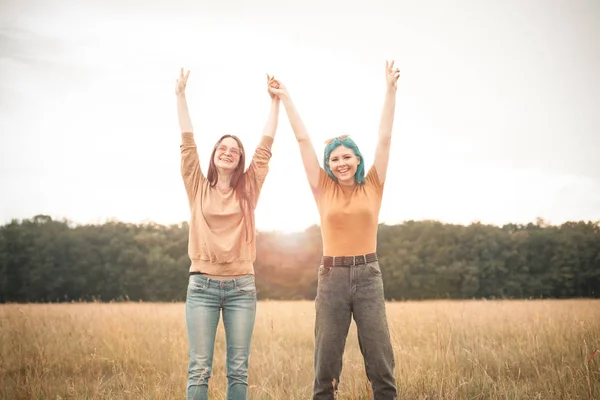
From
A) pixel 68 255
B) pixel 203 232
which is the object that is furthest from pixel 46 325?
pixel 68 255

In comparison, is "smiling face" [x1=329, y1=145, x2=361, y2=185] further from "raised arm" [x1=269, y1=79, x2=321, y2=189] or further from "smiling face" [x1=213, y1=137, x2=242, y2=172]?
"smiling face" [x1=213, y1=137, x2=242, y2=172]

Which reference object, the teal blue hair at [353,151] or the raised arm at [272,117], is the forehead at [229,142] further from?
the teal blue hair at [353,151]

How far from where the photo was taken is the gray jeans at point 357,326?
317cm

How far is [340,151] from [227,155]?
954mm

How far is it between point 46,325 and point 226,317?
719cm

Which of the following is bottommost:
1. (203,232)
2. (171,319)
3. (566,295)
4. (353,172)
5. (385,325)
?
(566,295)

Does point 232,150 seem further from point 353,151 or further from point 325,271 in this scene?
point 325,271

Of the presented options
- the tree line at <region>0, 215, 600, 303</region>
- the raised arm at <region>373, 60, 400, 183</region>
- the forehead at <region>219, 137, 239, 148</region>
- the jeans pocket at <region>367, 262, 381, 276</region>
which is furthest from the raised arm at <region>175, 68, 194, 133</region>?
the tree line at <region>0, 215, 600, 303</region>

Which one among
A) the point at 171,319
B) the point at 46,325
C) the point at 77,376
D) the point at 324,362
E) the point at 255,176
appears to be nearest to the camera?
the point at 324,362

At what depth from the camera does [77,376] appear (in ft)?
18.4

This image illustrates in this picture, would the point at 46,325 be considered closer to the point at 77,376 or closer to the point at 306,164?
the point at 77,376

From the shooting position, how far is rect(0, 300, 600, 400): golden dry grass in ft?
14.1

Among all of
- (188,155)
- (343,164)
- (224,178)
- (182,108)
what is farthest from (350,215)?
(182,108)

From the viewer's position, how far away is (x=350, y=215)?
3.35 metres
